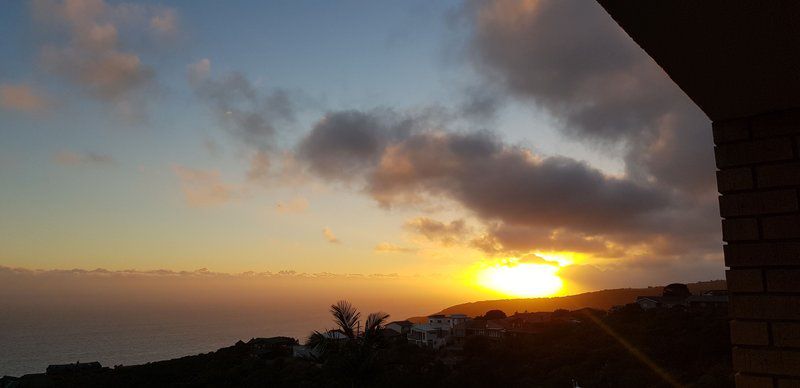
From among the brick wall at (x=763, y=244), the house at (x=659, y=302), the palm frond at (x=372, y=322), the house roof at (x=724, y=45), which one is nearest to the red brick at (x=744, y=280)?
the brick wall at (x=763, y=244)

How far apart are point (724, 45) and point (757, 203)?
1.32 metres

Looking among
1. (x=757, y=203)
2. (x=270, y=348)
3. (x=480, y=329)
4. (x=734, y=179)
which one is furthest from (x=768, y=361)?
(x=480, y=329)

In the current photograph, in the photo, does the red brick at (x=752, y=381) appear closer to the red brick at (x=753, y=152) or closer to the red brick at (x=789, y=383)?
the red brick at (x=789, y=383)

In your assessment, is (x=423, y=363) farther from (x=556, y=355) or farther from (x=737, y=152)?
(x=737, y=152)

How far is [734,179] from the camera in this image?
318 cm

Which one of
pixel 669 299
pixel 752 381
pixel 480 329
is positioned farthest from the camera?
pixel 669 299

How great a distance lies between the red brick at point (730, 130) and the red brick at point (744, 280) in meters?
0.86

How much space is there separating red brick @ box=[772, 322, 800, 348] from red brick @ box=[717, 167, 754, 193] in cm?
85

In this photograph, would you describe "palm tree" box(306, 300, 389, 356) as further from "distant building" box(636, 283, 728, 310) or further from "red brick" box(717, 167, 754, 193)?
"distant building" box(636, 283, 728, 310)

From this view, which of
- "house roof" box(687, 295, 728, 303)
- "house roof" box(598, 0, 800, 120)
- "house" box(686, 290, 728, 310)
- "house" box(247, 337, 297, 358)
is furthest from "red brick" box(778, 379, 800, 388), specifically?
"house roof" box(687, 295, 728, 303)

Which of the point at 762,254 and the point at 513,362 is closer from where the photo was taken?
the point at 762,254

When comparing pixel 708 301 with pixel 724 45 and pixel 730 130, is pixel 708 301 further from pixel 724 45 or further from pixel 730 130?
A: pixel 724 45

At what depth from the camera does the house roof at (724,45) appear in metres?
1.95

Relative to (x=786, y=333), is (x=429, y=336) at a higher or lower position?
lower
